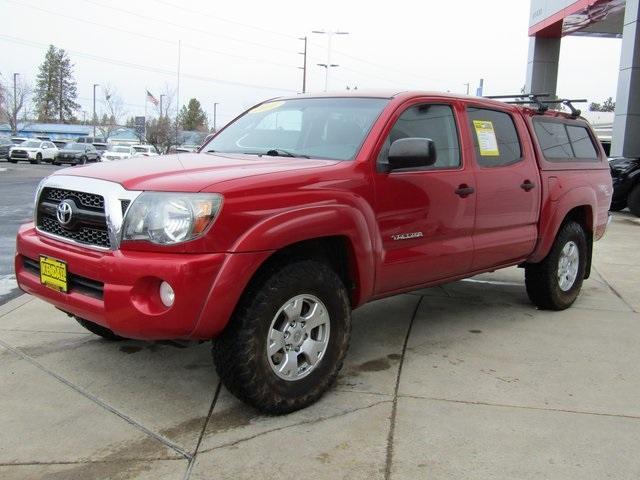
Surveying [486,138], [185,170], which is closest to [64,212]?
[185,170]

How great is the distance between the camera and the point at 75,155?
133 ft

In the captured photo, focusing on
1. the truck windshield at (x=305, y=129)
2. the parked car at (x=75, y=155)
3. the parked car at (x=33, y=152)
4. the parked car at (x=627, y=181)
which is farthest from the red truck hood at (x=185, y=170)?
the parked car at (x=33, y=152)

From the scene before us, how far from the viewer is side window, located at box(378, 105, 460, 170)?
164 inches

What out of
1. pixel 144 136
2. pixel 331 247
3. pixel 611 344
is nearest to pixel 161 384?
pixel 331 247

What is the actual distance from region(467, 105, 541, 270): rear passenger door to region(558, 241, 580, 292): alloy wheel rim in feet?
2.13

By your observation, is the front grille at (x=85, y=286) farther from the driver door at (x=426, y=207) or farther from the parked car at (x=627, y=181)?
the parked car at (x=627, y=181)

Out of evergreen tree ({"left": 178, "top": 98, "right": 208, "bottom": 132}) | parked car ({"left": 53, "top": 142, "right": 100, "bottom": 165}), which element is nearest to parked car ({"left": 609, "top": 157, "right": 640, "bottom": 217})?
parked car ({"left": 53, "top": 142, "right": 100, "bottom": 165})

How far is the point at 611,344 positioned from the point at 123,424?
3.55 metres

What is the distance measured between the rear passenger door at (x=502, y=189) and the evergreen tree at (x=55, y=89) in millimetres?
103994

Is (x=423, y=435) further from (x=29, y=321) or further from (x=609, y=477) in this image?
(x=29, y=321)

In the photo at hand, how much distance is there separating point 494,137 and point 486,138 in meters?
0.13

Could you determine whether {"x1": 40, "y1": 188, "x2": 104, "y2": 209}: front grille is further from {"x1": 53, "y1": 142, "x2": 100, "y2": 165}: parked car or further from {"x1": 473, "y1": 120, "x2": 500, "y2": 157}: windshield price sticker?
{"x1": 53, "y1": 142, "x2": 100, "y2": 165}: parked car

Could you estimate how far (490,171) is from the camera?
4.71 metres

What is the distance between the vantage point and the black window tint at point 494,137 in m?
4.73
